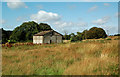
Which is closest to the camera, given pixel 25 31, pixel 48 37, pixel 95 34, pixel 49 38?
pixel 48 37

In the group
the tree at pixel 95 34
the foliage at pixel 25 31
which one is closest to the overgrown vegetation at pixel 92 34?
the tree at pixel 95 34

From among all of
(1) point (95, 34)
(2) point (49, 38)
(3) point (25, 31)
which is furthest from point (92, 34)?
(3) point (25, 31)

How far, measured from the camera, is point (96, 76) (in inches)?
138

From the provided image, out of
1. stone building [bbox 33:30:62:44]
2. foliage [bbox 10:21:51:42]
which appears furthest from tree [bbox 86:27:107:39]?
foliage [bbox 10:21:51:42]

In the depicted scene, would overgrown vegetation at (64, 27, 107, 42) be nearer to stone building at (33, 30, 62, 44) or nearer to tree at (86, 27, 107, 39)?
tree at (86, 27, 107, 39)

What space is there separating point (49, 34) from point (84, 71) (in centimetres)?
2746

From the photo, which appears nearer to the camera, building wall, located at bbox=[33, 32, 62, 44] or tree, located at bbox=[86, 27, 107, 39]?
building wall, located at bbox=[33, 32, 62, 44]

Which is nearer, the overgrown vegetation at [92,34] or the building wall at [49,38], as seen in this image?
the building wall at [49,38]

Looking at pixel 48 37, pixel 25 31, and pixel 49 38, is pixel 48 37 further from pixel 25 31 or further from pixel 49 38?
pixel 25 31

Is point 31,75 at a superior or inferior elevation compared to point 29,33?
inferior

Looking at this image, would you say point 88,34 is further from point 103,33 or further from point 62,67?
point 62,67

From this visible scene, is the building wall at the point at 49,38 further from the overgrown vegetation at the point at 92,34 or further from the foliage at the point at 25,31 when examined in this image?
the overgrown vegetation at the point at 92,34

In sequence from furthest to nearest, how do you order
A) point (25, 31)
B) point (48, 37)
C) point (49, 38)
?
point (25, 31)
point (49, 38)
point (48, 37)

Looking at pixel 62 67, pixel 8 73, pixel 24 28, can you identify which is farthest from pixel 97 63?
pixel 24 28
